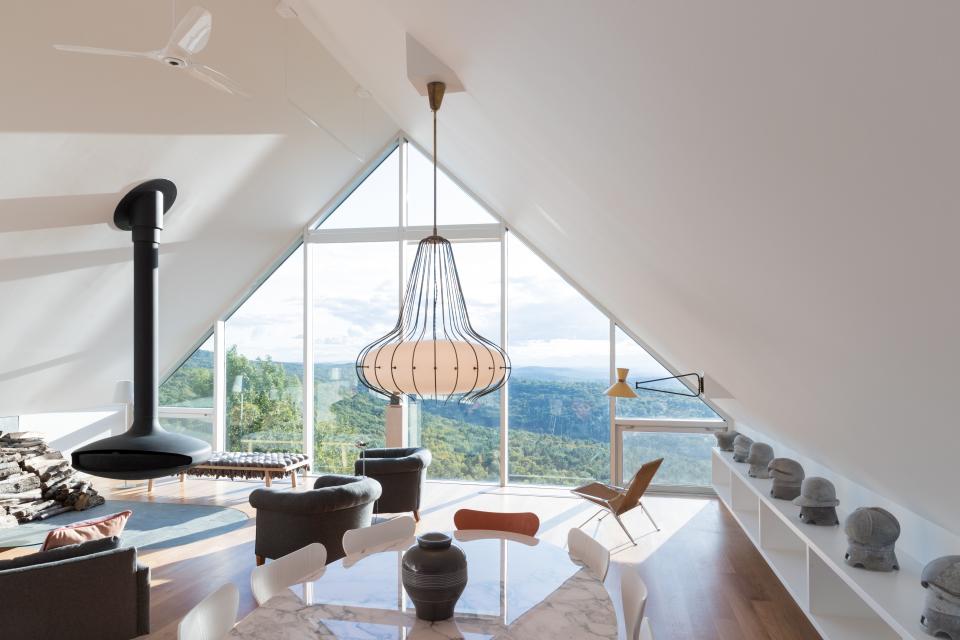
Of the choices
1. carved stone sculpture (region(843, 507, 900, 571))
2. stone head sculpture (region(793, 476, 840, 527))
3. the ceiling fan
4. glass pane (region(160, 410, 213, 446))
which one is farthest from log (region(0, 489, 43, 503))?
carved stone sculpture (region(843, 507, 900, 571))

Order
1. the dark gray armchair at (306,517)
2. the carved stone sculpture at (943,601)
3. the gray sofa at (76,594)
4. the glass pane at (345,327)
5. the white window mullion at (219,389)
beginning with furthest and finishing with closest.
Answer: the white window mullion at (219,389), the glass pane at (345,327), the dark gray armchair at (306,517), the gray sofa at (76,594), the carved stone sculpture at (943,601)

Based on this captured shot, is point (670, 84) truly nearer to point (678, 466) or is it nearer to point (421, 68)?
point (421, 68)

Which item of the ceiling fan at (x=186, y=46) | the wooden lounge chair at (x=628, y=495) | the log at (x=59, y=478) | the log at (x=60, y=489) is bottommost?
the log at (x=60, y=489)

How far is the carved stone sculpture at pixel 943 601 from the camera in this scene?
2.07m

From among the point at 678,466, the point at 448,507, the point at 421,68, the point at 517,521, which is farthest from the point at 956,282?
the point at 678,466

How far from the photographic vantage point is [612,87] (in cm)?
123

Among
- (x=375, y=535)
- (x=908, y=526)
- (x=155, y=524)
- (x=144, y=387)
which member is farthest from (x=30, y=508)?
(x=908, y=526)

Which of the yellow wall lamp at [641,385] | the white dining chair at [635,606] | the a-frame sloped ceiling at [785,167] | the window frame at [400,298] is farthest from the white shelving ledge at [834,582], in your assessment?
the window frame at [400,298]

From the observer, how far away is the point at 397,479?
20.2 ft

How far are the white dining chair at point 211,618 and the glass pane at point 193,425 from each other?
6.71 meters

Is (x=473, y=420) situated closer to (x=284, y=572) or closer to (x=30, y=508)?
(x=30, y=508)

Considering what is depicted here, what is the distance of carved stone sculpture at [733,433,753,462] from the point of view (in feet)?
17.8

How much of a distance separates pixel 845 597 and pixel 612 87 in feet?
10.2

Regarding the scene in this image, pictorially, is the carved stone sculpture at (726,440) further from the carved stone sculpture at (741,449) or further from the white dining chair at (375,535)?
the white dining chair at (375,535)
